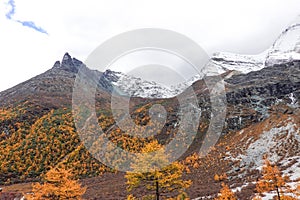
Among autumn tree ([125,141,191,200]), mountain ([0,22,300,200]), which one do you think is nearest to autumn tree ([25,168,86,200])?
autumn tree ([125,141,191,200])

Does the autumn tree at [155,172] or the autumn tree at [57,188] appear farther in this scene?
the autumn tree at [57,188]

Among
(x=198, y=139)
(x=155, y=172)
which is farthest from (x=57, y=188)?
(x=198, y=139)

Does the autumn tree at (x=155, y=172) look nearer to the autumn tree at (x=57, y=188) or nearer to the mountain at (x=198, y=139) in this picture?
the autumn tree at (x=57, y=188)

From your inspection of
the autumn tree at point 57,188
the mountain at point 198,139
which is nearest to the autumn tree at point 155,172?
the autumn tree at point 57,188

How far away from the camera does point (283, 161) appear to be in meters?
62.0

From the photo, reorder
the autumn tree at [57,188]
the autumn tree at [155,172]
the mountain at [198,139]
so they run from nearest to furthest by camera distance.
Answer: the autumn tree at [155,172]
the autumn tree at [57,188]
the mountain at [198,139]

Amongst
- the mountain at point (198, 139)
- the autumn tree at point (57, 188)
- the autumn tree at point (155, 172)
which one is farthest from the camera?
the mountain at point (198, 139)

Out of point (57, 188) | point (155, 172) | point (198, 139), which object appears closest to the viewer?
point (155, 172)

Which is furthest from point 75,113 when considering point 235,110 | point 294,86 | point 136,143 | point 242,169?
point 242,169

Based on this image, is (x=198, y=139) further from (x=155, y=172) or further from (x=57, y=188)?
(x=155, y=172)

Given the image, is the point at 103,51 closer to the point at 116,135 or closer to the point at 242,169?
the point at 242,169

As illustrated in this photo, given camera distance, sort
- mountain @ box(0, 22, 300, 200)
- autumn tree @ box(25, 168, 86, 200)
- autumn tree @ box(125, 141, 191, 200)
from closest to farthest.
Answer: autumn tree @ box(125, 141, 191, 200)
autumn tree @ box(25, 168, 86, 200)
mountain @ box(0, 22, 300, 200)

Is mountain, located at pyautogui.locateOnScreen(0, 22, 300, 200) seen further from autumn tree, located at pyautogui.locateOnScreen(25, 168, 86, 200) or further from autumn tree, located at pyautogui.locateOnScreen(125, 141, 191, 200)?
autumn tree, located at pyautogui.locateOnScreen(125, 141, 191, 200)

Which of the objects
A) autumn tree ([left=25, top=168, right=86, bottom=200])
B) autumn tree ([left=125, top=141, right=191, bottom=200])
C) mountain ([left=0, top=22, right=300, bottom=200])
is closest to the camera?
autumn tree ([left=125, top=141, right=191, bottom=200])
